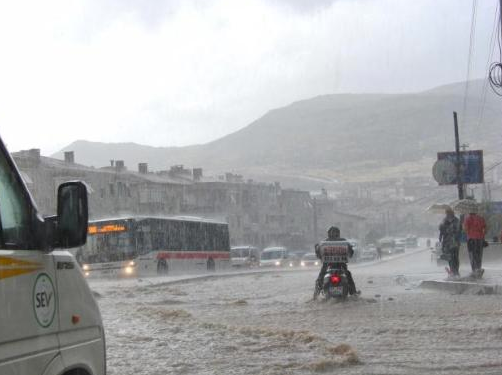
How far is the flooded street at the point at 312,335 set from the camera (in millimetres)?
9188

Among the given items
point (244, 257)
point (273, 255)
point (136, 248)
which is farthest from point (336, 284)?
point (273, 255)

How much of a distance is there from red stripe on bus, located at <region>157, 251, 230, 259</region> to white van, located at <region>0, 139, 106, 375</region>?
33921 millimetres

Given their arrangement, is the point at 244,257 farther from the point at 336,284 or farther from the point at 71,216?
the point at 71,216

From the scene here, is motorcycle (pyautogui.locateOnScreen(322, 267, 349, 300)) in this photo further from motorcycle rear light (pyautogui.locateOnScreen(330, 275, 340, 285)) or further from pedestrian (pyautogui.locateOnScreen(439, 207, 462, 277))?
pedestrian (pyautogui.locateOnScreen(439, 207, 462, 277))

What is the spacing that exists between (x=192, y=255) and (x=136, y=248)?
5131mm

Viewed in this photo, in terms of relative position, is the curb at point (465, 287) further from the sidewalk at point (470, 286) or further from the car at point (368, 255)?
the car at point (368, 255)

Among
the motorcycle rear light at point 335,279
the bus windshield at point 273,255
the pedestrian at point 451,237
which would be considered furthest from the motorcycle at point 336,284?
the bus windshield at point 273,255

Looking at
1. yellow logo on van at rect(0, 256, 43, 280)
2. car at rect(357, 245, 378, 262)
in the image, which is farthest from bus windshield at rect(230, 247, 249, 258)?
yellow logo on van at rect(0, 256, 43, 280)

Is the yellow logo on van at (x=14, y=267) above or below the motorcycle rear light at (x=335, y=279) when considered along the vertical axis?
above

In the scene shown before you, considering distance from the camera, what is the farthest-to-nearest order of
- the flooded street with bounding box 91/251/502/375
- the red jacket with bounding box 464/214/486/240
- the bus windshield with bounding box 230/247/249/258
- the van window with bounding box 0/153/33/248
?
the bus windshield with bounding box 230/247/249/258
the red jacket with bounding box 464/214/486/240
the flooded street with bounding box 91/251/502/375
the van window with bounding box 0/153/33/248

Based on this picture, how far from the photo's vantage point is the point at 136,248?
3703 centimetres

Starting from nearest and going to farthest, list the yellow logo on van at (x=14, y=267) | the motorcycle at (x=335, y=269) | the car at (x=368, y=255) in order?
the yellow logo on van at (x=14, y=267)
the motorcycle at (x=335, y=269)
the car at (x=368, y=255)

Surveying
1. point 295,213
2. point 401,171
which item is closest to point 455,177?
point 295,213

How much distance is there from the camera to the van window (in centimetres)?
375
